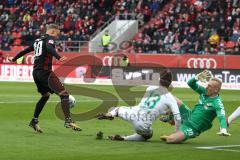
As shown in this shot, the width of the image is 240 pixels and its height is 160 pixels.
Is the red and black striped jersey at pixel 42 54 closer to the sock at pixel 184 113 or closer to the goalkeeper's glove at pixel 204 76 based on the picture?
the sock at pixel 184 113

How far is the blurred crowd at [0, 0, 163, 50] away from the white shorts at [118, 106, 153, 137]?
33.0 metres

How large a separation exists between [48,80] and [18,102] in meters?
9.37

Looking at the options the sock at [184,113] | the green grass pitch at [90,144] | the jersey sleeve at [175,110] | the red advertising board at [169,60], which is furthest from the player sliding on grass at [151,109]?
the red advertising board at [169,60]

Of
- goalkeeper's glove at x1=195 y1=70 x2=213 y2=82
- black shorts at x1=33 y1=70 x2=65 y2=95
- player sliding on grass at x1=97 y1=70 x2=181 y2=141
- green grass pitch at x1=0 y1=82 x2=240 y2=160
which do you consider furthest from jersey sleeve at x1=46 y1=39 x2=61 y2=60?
goalkeeper's glove at x1=195 y1=70 x2=213 y2=82

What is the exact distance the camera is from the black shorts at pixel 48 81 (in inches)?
599

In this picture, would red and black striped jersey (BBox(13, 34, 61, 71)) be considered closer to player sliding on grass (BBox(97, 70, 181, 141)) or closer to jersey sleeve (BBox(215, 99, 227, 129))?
player sliding on grass (BBox(97, 70, 181, 141))

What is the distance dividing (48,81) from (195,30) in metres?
27.0

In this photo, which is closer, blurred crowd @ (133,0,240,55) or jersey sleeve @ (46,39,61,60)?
jersey sleeve @ (46,39,61,60)

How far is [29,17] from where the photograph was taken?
5088cm

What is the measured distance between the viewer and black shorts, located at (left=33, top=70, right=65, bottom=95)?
15.2m

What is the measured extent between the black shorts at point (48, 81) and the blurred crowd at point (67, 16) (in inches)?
1211

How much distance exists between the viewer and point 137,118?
13.2 metres

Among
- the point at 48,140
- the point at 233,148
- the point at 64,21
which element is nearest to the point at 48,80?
the point at 48,140

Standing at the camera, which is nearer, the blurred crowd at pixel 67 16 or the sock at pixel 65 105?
the sock at pixel 65 105
